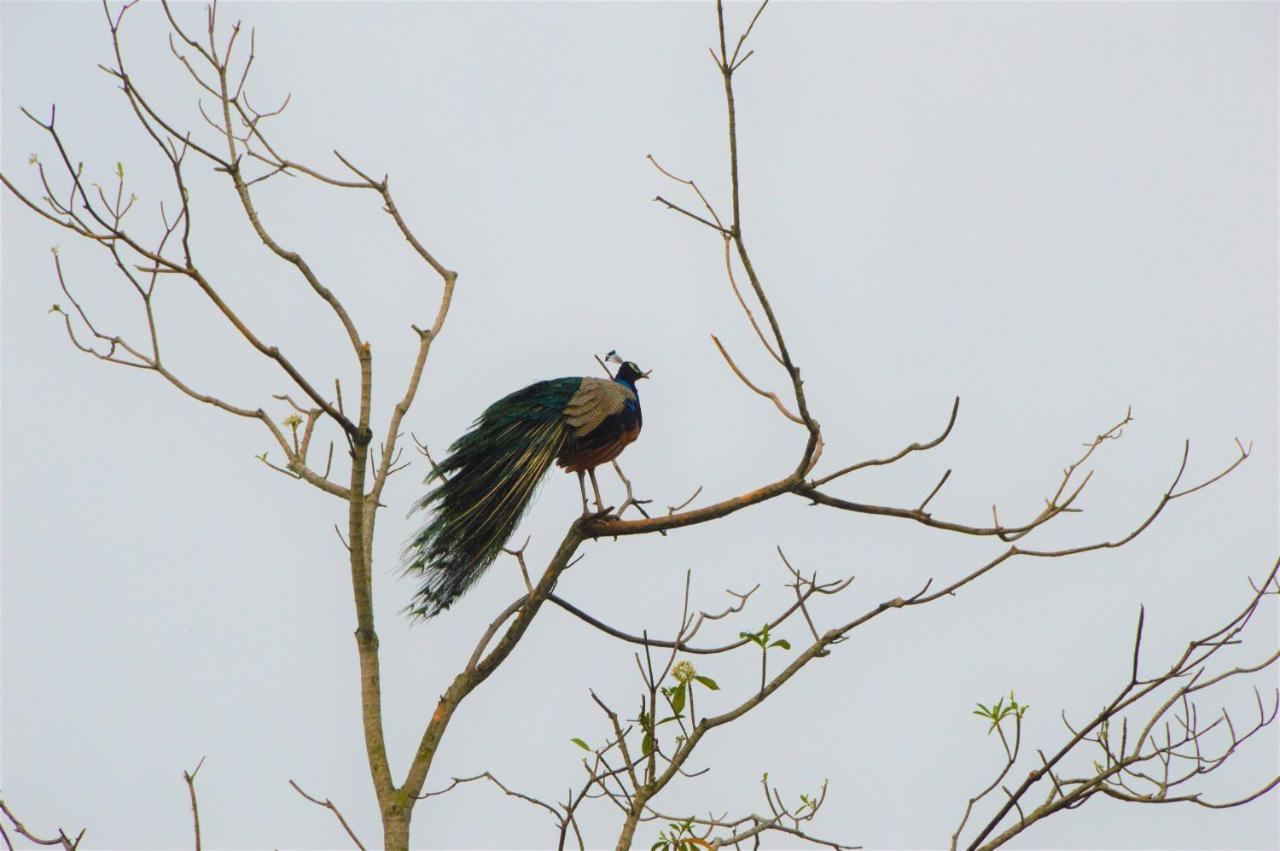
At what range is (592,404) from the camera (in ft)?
18.8

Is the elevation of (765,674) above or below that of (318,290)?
below

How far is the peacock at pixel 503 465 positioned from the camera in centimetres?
507

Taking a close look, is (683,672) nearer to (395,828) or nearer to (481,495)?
(395,828)

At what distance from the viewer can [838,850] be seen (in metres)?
3.50

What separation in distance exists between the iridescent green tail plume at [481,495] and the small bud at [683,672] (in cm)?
144

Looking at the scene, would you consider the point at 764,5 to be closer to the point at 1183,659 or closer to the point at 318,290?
the point at 318,290

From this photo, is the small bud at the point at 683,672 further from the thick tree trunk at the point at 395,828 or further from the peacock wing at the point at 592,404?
the peacock wing at the point at 592,404

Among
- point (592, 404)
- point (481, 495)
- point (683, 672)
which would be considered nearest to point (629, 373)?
point (592, 404)

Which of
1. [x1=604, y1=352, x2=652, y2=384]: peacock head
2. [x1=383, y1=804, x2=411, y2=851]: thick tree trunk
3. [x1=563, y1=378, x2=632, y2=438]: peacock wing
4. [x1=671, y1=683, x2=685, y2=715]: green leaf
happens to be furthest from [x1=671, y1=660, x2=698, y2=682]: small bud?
[x1=604, y1=352, x2=652, y2=384]: peacock head

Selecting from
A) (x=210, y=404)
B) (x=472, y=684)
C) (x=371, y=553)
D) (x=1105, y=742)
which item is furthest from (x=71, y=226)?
(x=1105, y=742)

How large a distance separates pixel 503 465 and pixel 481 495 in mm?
180

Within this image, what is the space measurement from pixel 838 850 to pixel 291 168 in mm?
2475

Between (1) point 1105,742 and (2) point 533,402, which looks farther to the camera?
(2) point 533,402

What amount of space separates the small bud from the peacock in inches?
42.9
